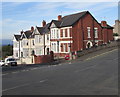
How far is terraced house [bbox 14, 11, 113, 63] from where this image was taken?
1876 inches

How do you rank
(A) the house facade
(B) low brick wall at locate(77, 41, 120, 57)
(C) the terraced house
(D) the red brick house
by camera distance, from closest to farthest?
1. (B) low brick wall at locate(77, 41, 120, 57)
2. (D) the red brick house
3. (C) the terraced house
4. (A) the house facade

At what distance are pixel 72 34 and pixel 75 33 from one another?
98 centimetres

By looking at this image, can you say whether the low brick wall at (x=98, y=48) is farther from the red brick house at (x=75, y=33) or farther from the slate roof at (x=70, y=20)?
the slate roof at (x=70, y=20)

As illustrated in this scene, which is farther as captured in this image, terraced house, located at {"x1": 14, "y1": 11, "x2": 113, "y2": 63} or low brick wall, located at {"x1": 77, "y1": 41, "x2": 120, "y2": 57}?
terraced house, located at {"x1": 14, "y1": 11, "x2": 113, "y2": 63}

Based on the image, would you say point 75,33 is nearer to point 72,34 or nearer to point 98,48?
point 72,34

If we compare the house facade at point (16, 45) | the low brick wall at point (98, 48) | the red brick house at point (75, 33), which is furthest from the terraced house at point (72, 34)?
the house facade at point (16, 45)

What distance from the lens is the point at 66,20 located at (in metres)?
51.1

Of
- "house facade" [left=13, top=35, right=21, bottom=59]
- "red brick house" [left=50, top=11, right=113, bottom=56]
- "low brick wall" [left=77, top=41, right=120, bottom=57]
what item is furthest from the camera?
"house facade" [left=13, top=35, right=21, bottom=59]

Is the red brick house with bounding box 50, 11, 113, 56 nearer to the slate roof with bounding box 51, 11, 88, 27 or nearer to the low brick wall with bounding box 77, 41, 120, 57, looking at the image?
the slate roof with bounding box 51, 11, 88, 27

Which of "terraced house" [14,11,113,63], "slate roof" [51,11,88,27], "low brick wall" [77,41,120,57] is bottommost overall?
"low brick wall" [77,41,120,57]

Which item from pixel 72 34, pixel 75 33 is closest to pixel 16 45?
pixel 75 33

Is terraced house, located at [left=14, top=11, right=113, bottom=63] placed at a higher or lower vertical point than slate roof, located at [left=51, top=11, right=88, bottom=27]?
lower

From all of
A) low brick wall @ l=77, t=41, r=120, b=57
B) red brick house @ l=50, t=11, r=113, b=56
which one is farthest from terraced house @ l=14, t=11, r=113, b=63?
low brick wall @ l=77, t=41, r=120, b=57

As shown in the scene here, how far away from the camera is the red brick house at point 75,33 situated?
4750 cm
